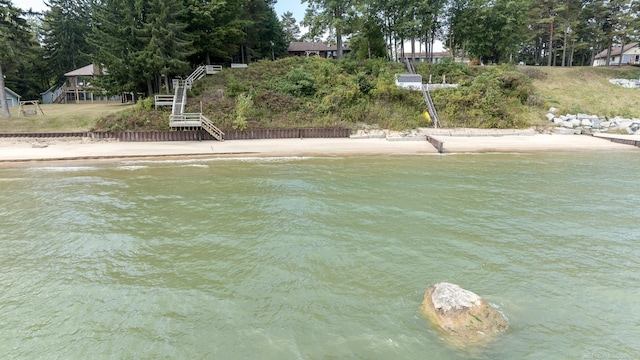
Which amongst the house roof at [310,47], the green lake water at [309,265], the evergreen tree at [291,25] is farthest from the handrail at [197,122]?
the evergreen tree at [291,25]

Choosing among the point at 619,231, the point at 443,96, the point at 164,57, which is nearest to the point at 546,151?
the point at 443,96

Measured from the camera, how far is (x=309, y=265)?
30.7 feet

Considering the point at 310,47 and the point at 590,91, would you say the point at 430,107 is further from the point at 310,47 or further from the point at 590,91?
the point at 310,47

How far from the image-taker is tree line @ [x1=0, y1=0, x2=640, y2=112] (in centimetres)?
3038

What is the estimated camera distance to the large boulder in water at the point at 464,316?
6.41 m

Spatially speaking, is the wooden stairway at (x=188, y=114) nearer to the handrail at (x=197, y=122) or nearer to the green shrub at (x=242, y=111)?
the handrail at (x=197, y=122)

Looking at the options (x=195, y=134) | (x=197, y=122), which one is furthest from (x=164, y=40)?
(x=197, y=122)

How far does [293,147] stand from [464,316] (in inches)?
781

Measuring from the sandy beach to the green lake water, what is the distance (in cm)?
603

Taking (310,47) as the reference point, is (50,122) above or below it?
below

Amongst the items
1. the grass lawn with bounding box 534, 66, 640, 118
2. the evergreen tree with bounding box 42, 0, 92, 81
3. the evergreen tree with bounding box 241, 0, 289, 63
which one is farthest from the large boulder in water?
the evergreen tree with bounding box 42, 0, 92, 81

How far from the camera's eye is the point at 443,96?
3331 cm

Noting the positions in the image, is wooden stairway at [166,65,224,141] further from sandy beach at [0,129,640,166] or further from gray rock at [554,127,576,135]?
gray rock at [554,127,576,135]

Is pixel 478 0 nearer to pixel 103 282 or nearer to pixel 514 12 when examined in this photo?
pixel 514 12
